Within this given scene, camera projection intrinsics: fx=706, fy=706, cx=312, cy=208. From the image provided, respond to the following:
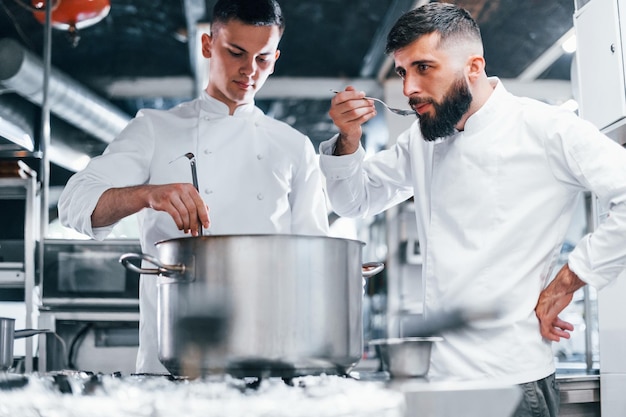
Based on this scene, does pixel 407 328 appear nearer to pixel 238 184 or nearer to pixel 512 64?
pixel 238 184

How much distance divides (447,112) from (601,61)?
98cm

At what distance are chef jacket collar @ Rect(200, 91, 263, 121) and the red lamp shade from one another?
159cm

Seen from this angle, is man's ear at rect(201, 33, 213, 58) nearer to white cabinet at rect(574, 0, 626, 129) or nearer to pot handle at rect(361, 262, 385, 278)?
pot handle at rect(361, 262, 385, 278)

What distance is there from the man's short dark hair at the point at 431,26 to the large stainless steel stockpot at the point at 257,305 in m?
0.77

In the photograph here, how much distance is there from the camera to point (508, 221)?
4.99 ft

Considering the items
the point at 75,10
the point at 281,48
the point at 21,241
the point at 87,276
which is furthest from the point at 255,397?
the point at 281,48

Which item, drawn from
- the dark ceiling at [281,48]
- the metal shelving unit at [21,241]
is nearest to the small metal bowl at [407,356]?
the metal shelving unit at [21,241]

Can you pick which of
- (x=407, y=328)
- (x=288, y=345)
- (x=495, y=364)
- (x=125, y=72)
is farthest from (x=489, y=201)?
(x=125, y=72)

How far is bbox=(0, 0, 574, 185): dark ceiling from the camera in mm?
4738

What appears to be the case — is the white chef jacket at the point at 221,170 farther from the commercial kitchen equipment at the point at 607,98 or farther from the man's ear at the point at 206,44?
the commercial kitchen equipment at the point at 607,98

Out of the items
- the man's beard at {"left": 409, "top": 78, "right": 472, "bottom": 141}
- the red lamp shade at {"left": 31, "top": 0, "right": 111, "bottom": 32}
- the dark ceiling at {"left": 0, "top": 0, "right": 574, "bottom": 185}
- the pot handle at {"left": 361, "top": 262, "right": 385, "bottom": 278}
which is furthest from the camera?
the dark ceiling at {"left": 0, "top": 0, "right": 574, "bottom": 185}

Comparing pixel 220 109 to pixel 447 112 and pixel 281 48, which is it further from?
pixel 281 48

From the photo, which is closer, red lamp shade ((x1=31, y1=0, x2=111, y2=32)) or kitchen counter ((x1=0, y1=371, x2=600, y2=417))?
kitchen counter ((x1=0, y1=371, x2=600, y2=417))

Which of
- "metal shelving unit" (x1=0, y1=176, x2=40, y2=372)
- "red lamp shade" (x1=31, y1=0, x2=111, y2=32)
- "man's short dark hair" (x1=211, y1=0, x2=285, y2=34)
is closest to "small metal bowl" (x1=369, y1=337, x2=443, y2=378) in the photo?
"man's short dark hair" (x1=211, y1=0, x2=285, y2=34)
